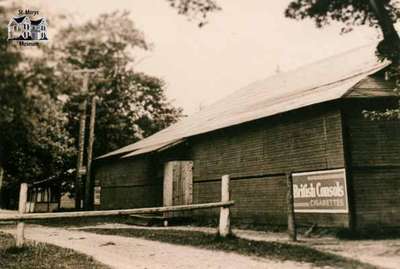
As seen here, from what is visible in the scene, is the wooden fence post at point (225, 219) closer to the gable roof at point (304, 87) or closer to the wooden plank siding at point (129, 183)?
the gable roof at point (304, 87)

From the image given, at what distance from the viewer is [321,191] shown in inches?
510

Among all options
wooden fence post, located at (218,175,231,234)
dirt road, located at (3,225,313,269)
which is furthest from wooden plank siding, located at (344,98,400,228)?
dirt road, located at (3,225,313,269)

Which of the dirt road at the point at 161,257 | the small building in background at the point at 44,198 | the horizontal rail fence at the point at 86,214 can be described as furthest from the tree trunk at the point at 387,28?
the small building in background at the point at 44,198

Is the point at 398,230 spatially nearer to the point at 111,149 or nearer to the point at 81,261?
the point at 81,261

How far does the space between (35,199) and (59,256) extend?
38134mm

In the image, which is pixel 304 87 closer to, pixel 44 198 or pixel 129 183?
pixel 129 183

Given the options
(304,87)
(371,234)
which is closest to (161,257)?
(371,234)

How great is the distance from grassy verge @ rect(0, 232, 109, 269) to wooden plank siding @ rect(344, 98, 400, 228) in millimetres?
7559

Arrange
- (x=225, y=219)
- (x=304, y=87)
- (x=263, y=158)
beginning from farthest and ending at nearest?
(x=304, y=87) → (x=263, y=158) → (x=225, y=219)

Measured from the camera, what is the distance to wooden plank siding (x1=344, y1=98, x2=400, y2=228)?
12555mm

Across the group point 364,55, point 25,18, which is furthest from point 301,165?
point 25,18

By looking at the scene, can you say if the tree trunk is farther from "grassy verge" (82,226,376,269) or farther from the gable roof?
"grassy verge" (82,226,376,269)

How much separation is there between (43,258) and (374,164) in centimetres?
916

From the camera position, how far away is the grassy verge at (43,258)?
8.30m
